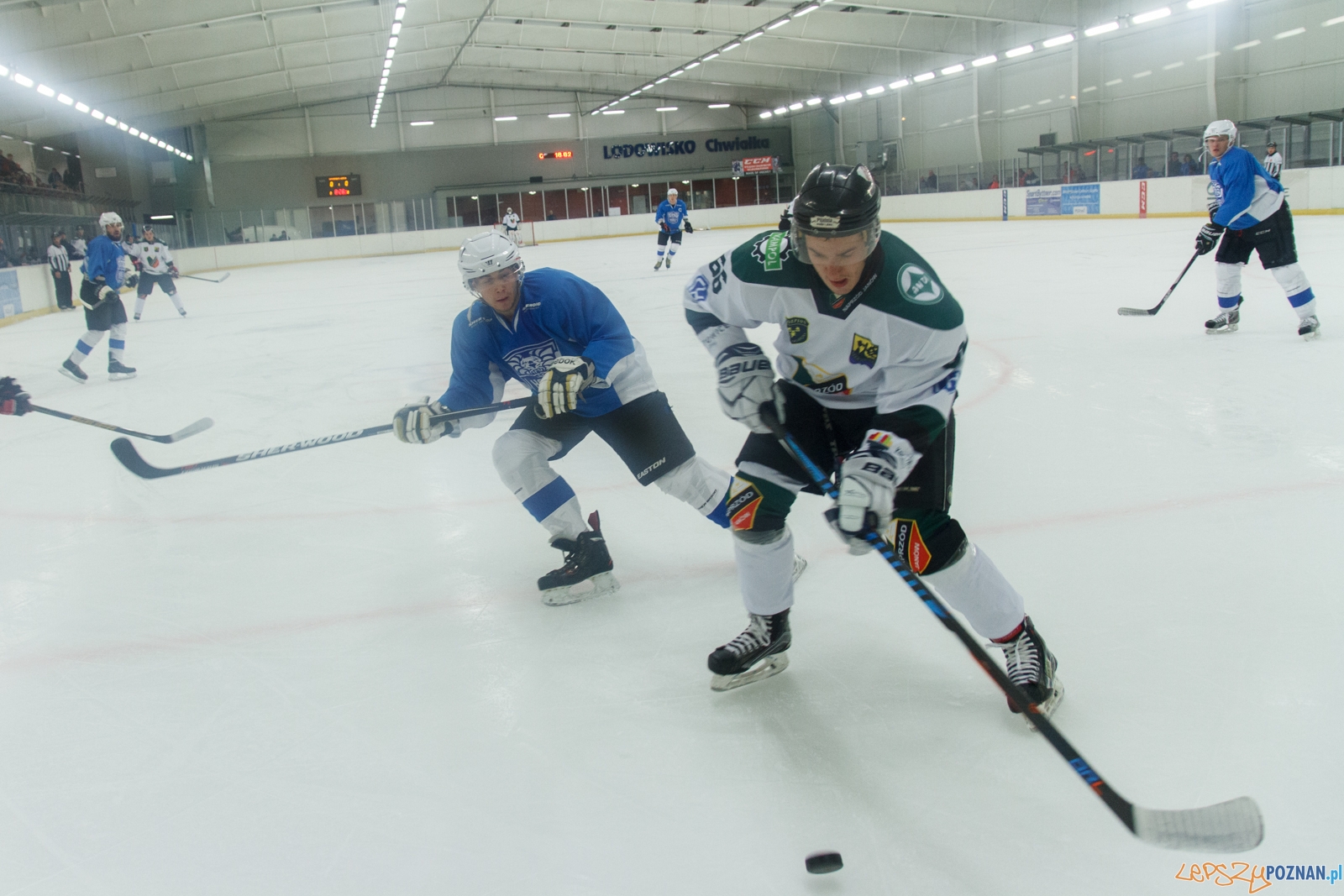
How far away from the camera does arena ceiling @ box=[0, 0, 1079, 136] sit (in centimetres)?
1530

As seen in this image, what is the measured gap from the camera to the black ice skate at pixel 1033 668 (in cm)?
175

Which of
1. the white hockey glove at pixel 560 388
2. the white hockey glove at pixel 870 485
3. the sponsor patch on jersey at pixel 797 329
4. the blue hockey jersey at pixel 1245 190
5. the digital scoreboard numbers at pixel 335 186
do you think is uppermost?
the digital scoreboard numbers at pixel 335 186

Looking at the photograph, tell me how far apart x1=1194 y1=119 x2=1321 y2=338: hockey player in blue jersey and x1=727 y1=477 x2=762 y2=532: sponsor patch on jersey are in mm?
4291

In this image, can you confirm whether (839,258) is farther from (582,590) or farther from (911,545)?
(582,590)

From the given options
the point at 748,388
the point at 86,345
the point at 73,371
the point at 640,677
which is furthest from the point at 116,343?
the point at 748,388

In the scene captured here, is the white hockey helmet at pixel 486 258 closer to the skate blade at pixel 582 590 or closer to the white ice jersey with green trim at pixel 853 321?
the white ice jersey with green trim at pixel 853 321

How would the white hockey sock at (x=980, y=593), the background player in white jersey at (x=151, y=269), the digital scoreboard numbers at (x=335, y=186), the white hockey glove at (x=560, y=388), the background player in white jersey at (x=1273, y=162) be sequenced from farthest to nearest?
the digital scoreboard numbers at (x=335, y=186) → the background player in white jersey at (x=151, y=269) → the background player in white jersey at (x=1273, y=162) → the white hockey glove at (x=560, y=388) → the white hockey sock at (x=980, y=593)

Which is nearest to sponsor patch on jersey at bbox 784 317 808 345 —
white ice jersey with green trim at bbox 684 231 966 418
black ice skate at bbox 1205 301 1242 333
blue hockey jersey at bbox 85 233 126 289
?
white ice jersey with green trim at bbox 684 231 966 418

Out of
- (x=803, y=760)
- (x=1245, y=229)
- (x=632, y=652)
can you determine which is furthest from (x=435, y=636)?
(x=1245, y=229)

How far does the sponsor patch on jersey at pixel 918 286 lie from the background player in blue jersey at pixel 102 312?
254 inches

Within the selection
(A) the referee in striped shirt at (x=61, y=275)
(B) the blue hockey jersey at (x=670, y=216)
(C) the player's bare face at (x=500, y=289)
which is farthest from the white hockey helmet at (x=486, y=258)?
(A) the referee in striped shirt at (x=61, y=275)

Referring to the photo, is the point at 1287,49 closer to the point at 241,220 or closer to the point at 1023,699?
the point at 1023,699

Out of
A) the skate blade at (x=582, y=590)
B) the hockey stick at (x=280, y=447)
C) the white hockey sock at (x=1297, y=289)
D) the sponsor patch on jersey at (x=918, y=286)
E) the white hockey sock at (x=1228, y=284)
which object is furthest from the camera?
the white hockey sock at (x=1228, y=284)

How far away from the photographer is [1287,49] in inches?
657
